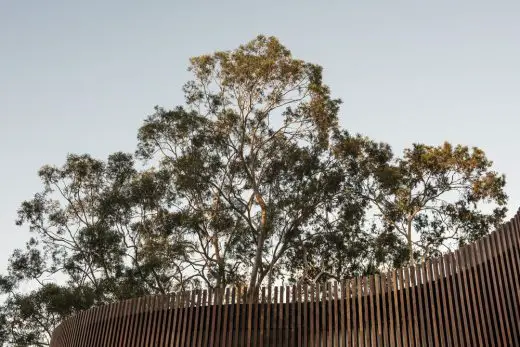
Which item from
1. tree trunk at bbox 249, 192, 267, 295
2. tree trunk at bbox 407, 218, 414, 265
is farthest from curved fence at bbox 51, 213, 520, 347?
tree trunk at bbox 407, 218, 414, 265

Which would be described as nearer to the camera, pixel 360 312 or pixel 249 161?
pixel 360 312

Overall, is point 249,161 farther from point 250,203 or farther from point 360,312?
point 360,312

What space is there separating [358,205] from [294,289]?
47.6ft

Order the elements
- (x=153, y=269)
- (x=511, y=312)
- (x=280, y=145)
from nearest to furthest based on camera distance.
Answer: (x=511, y=312), (x=153, y=269), (x=280, y=145)

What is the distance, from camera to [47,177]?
26438 mm

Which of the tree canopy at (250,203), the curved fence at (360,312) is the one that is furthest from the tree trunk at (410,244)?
the curved fence at (360,312)

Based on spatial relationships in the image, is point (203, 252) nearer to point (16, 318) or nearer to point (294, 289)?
point (16, 318)

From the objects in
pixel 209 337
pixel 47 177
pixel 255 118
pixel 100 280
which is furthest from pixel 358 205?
pixel 209 337

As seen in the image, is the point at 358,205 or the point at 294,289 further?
the point at 358,205

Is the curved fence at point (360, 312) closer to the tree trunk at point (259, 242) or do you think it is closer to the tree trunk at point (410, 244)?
Result: the tree trunk at point (259, 242)

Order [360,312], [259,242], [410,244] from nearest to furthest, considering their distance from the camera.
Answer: [360,312] → [259,242] → [410,244]

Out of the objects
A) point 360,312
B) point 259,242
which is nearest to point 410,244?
point 259,242

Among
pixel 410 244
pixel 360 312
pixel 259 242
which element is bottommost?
pixel 360 312

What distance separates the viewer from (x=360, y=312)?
9664 millimetres
